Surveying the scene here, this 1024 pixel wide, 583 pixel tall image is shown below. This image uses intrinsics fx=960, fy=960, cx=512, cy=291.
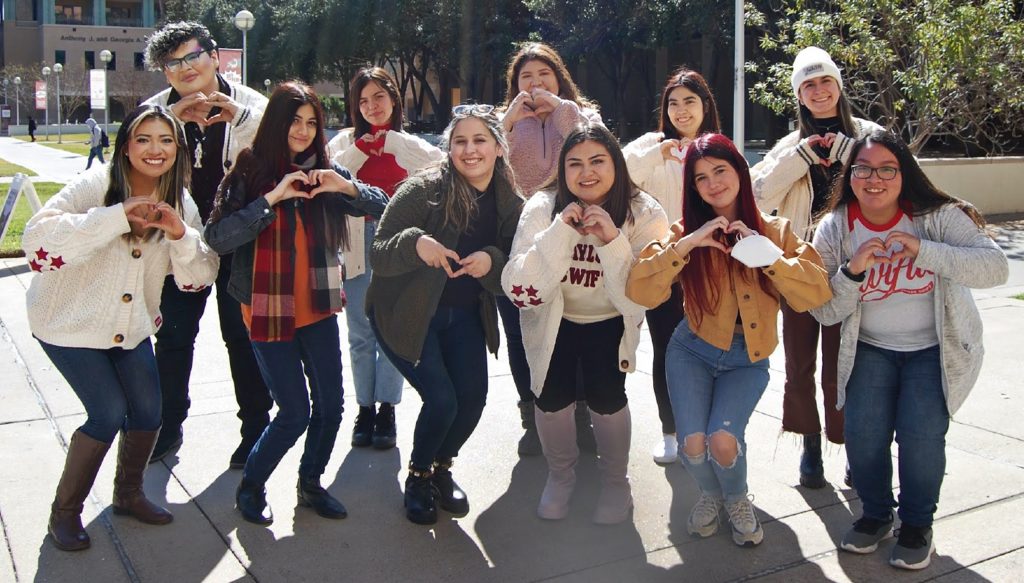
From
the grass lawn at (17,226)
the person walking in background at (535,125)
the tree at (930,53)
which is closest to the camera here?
the person walking in background at (535,125)

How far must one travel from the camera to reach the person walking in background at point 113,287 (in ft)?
11.8

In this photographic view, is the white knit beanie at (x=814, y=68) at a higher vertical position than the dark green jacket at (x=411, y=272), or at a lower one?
higher

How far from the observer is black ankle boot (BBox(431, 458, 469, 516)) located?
4156 mm

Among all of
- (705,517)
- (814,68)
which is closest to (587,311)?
(705,517)

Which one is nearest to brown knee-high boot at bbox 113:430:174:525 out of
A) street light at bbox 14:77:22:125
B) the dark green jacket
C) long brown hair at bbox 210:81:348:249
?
long brown hair at bbox 210:81:348:249

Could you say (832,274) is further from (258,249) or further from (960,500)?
(258,249)

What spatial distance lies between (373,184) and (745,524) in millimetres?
2613

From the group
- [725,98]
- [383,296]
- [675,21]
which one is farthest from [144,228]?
[725,98]

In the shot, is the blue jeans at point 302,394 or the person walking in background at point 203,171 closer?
the blue jeans at point 302,394

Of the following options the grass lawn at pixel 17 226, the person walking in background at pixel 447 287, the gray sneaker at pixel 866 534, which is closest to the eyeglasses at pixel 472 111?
the person walking in background at pixel 447 287

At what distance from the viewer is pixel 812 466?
443 centimetres

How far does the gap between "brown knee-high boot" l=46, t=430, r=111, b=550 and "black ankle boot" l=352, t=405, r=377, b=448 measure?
4.95 ft

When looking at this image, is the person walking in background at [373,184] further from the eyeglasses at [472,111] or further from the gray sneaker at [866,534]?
the gray sneaker at [866,534]

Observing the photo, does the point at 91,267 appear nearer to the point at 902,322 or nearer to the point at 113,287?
the point at 113,287
